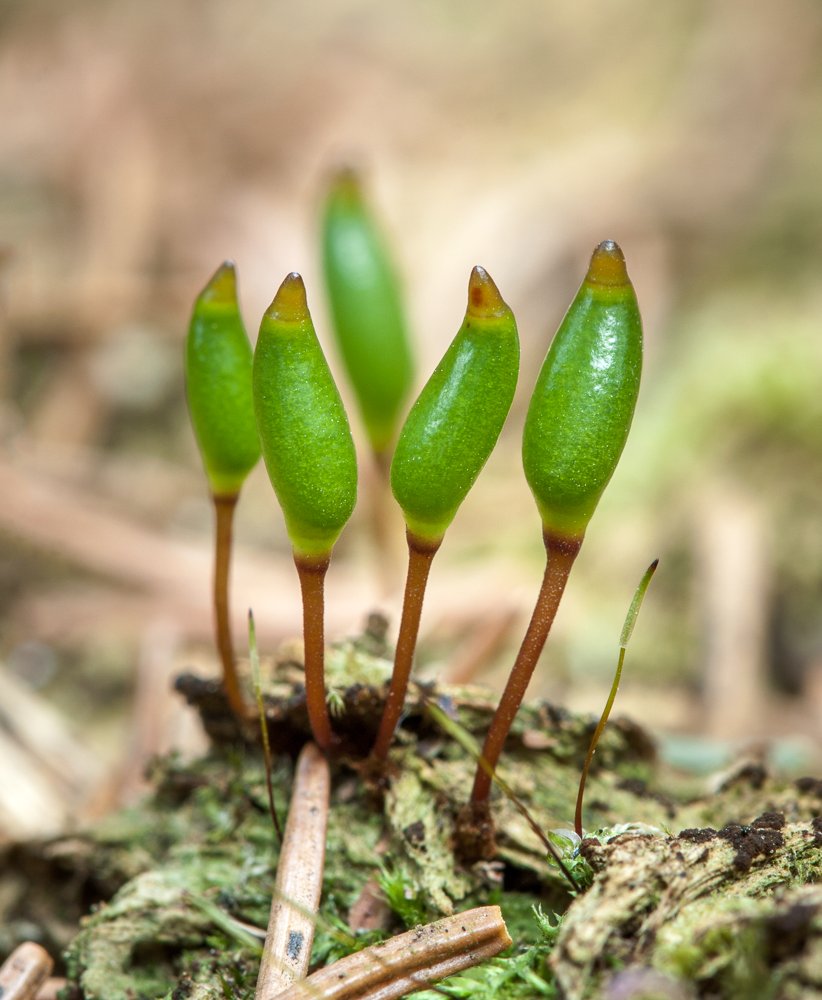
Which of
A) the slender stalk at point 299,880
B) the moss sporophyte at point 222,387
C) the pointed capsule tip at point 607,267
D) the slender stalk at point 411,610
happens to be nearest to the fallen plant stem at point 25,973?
the slender stalk at point 299,880

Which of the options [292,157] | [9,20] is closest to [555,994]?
[292,157]

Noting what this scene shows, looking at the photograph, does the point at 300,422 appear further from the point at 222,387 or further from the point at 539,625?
the point at 539,625

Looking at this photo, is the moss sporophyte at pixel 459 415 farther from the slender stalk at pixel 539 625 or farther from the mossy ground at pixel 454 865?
the mossy ground at pixel 454 865

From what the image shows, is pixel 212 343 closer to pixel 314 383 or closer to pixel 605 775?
pixel 314 383

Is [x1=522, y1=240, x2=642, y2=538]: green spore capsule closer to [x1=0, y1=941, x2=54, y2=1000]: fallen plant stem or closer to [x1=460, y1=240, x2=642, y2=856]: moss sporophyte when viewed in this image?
[x1=460, y1=240, x2=642, y2=856]: moss sporophyte

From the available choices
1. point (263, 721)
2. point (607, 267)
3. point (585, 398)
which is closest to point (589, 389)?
point (585, 398)

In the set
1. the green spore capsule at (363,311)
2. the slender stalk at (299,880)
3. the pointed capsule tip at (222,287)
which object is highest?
the green spore capsule at (363,311)

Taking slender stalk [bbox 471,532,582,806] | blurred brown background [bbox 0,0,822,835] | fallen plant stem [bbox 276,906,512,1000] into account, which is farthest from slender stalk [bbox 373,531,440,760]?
blurred brown background [bbox 0,0,822,835]
